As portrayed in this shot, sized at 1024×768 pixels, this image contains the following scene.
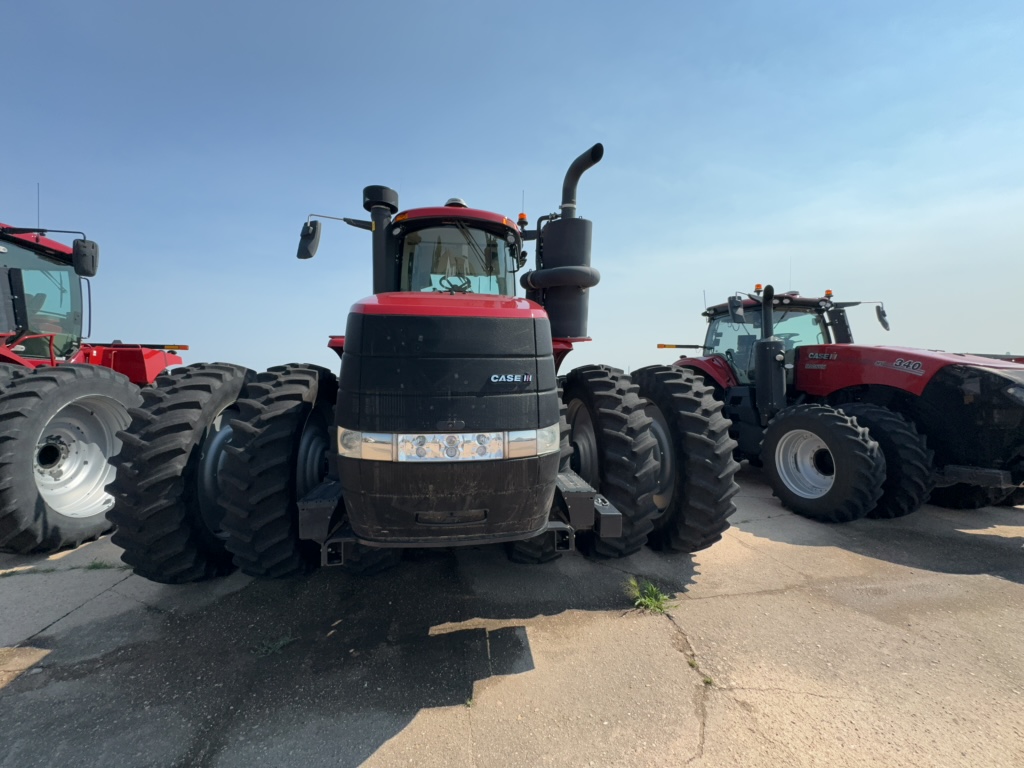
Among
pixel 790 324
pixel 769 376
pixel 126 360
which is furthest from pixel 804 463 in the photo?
pixel 126 360

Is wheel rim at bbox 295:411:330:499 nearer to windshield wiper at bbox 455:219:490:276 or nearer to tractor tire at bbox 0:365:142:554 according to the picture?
tractor tire at bbox 0:365:142:554

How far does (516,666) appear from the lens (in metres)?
2.23

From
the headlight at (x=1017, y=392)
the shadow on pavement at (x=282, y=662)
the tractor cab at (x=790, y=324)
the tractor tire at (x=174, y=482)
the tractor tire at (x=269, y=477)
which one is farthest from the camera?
the tractor cab at (x=790, y=324)

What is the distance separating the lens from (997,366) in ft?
14.6

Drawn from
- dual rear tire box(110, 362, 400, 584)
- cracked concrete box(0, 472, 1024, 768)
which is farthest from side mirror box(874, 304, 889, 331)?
dual rear tire box(110, 362, 400, 584)

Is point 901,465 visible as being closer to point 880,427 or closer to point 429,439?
point 880,427

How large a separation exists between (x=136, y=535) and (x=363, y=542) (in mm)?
1381

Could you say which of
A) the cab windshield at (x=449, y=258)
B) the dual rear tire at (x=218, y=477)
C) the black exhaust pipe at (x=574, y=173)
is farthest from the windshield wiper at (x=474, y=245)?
the dual rear tire at (x=218, y=477)

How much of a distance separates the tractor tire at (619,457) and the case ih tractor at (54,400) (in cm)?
280

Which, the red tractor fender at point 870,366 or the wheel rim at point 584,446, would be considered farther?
the red tractor fender at point 870,366

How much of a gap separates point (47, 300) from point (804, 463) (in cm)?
860

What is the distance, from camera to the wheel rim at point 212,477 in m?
2.65

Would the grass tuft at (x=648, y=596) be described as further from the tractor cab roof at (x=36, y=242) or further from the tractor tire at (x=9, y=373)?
the tractor cab roof at (x=36, y=242)

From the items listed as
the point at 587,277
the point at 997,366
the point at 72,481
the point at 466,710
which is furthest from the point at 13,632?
the point at 997,366
